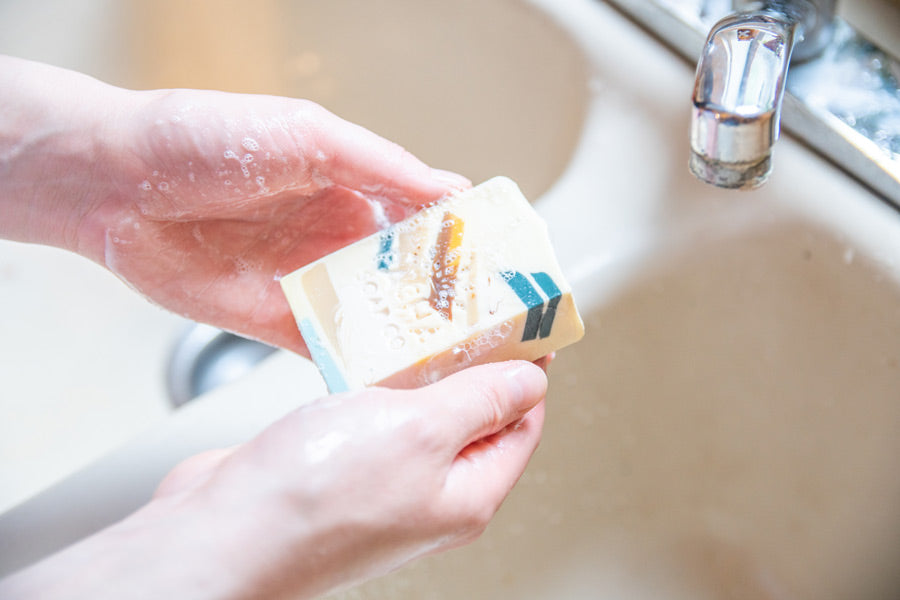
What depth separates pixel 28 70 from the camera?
0.57m

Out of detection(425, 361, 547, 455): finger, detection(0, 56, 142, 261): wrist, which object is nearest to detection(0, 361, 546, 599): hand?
detection(425, 361, 547, 455): finger

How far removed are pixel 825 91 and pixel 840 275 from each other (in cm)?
13

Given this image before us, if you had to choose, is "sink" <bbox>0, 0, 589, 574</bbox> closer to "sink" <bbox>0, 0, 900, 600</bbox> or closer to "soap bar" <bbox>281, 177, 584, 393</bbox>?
"sink" <bbox>0, 0, 900, 600</bbox>

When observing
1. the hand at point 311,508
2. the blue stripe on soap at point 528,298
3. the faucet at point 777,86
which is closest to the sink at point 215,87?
the faucet at point 777,86

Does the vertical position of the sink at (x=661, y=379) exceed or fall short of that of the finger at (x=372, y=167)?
it falls short

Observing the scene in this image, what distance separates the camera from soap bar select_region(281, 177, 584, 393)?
47 cm

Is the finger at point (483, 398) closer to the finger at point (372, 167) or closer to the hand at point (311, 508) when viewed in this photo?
the hand at point (311, 508)

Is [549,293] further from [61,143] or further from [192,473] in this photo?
[61,143]

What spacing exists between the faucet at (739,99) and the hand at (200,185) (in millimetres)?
186

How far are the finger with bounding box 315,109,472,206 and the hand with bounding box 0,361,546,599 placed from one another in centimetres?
16

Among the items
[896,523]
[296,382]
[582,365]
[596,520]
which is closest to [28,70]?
[296,382]

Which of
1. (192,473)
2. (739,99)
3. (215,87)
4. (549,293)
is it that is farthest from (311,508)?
(215,87)

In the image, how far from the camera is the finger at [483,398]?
0.43 metres

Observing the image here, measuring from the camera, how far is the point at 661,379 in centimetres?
64
